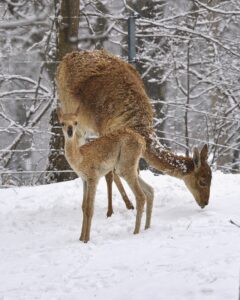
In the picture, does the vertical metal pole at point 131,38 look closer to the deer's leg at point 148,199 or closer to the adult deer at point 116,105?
the adult deer at point 116,105

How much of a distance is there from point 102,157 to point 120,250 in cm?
120

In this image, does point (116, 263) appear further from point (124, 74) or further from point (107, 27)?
point (107, 27)

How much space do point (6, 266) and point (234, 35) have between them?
39.9ft

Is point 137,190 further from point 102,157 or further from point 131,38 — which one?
point 131,38

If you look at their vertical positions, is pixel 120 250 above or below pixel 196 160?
below

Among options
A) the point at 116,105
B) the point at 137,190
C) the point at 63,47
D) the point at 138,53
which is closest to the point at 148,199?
the point at 137,190

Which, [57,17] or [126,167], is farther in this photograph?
[57,17]

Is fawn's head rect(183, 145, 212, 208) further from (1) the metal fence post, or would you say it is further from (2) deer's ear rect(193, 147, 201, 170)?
(1) the metal fence post

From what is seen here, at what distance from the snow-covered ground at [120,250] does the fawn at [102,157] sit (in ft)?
1.11

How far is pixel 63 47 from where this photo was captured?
10.5 metres

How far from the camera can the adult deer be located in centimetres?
695

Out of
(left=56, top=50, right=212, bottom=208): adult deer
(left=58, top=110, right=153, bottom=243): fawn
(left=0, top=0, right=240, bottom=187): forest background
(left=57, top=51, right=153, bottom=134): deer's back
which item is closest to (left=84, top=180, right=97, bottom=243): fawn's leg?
(left=58, top=110, right=153, bottom=243): fawn

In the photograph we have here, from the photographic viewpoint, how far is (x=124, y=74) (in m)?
7.72

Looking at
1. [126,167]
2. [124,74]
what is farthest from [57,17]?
[126,167]
